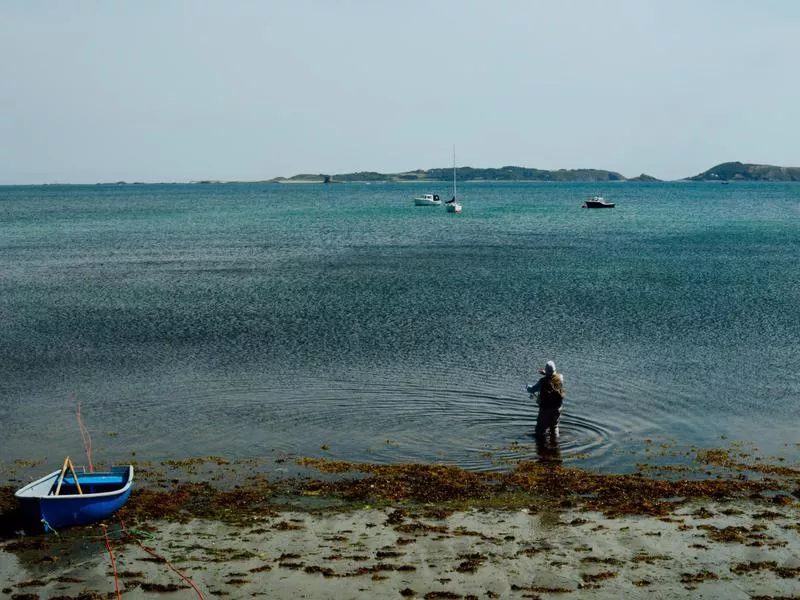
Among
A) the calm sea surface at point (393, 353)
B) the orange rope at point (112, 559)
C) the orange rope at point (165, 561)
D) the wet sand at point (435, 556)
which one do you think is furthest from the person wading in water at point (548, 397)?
the orange rope at point (112, 559)

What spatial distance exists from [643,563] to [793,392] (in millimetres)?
14287

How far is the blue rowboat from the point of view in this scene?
15.3 m

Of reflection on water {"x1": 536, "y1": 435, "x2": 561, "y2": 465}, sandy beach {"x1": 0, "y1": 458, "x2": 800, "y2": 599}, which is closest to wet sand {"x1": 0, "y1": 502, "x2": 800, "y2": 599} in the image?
sandy beach {"x1": 0, "y1": 458, "x2": 800, "y2": 599}

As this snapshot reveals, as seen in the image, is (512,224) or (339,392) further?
(512,224)

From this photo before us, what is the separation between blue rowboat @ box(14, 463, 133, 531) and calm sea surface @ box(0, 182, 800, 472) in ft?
11.2

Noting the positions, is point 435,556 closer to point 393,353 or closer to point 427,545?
point 427,545

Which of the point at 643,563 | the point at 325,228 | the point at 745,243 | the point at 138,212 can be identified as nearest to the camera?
the point at 643,563

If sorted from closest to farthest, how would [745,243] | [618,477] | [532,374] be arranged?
[618,477] < [532,374] < [745,243]

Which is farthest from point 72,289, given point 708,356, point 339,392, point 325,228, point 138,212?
point 138,212

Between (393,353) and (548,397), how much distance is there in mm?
10688

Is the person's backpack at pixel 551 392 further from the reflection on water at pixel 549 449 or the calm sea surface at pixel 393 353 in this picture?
the calm sea surface at pixel 393 353

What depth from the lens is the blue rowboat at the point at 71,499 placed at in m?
15.3

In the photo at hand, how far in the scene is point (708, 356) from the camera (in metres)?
30.5

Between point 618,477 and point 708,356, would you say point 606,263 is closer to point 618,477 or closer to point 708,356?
point 708,356
